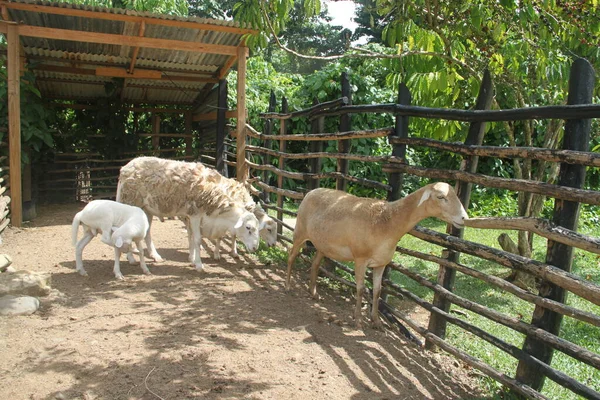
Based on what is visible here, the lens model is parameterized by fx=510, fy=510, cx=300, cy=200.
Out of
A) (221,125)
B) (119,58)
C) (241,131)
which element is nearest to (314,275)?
(241,131)

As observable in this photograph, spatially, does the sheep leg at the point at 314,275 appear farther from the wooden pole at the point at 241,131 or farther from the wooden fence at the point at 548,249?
the wooden pole at the point at 241,131

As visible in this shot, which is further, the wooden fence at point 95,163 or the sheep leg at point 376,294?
the wooden fence at point 95,163

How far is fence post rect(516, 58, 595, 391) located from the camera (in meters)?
3.35

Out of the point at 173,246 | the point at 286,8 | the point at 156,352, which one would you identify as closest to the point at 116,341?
the point at 156,352

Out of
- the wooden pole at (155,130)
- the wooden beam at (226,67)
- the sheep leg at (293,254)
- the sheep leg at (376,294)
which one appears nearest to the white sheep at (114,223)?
the sheep leg at (293,254)

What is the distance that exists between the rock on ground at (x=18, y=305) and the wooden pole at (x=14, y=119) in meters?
4.90

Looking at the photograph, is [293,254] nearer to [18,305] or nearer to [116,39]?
[18,305]

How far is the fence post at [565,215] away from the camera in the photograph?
335 centimetres

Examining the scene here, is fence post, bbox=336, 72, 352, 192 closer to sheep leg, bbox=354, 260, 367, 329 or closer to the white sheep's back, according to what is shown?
sheep leg, bbox=354, 260, 367, 329

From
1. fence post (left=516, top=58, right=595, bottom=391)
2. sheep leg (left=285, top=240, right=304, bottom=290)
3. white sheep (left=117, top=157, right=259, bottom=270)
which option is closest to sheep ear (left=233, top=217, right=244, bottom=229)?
white sheep (left=117, top=157, right=259, bottom=270)

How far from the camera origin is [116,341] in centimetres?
434

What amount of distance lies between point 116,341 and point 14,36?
6909mm

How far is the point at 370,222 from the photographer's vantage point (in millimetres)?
4875

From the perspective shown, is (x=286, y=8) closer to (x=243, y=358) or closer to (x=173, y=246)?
(x=243, y=358)
